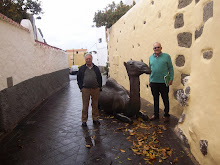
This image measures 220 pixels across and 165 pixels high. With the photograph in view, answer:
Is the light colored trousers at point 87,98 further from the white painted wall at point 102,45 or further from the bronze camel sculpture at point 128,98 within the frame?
the white painted wall at point 102,45

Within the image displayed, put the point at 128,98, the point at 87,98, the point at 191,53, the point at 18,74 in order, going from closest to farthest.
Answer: the point at 191,53 < the point at 87,98 < the point at 128,98 < the point at 18,74

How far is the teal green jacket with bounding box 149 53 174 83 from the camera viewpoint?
432 centimetres

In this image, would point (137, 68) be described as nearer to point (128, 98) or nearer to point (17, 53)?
point (128, 98)

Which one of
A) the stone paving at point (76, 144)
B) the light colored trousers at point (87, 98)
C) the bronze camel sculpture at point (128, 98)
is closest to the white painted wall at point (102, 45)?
the bronze camel sculpture at point (128, 98)

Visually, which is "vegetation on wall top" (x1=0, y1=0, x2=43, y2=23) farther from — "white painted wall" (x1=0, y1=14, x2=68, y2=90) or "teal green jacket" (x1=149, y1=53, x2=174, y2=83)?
"teal green jacket" (x1=149, y1=53, x2=174, y2=83)

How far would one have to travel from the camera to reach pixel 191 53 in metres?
4.17

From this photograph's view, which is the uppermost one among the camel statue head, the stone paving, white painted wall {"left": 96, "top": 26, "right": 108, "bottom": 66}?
white painted wall {"left": 96, "top": 26, "right": 108, "bottom": 66}

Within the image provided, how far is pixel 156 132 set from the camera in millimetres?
4043

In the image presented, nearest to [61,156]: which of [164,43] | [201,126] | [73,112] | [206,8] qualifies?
[201,126]

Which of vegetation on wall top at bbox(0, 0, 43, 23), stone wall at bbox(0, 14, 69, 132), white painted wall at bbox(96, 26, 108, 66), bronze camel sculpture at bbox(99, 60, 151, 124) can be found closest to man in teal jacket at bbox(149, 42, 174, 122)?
bronze camel sculpture at bbox(99, 60, 151, 124)

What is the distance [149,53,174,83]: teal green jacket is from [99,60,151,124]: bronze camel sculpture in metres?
0.20

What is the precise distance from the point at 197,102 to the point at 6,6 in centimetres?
951

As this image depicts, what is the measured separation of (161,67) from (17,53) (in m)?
4.34

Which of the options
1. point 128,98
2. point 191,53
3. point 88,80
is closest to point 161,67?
point 191,53
